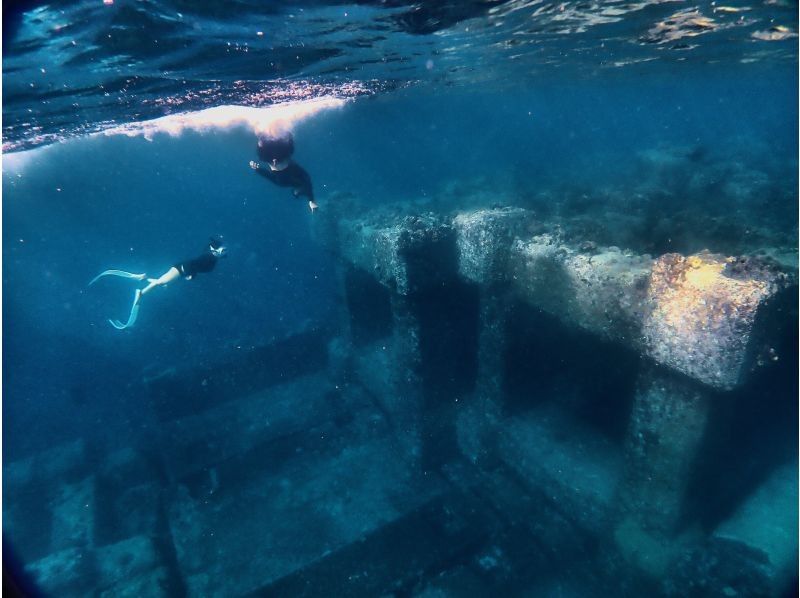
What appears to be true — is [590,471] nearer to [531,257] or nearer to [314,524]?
[531,257]

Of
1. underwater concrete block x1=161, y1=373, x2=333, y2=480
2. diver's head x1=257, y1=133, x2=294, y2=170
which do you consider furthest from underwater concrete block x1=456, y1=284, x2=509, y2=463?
diver's head x1=257, y1=133, x2=294, y2=170

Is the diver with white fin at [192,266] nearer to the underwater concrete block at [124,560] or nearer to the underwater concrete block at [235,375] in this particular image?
the underwater concrete block at [235,375]

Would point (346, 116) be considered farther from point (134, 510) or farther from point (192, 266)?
point (134, 510)

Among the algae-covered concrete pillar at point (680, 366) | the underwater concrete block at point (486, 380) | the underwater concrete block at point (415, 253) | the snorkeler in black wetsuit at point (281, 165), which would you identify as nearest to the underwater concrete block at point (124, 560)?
the underwater concrete block at point (486, 380)

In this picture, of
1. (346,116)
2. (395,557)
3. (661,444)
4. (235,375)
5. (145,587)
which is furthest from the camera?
(346,116)

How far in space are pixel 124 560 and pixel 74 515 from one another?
293 centimetres

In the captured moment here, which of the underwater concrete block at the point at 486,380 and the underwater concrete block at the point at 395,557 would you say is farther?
the underwater concrete block at the point at 486,380

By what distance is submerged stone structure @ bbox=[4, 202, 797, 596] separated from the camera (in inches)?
207

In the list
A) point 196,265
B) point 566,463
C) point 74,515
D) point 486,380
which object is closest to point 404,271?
point 486,380

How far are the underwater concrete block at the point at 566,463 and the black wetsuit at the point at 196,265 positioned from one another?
8.95m

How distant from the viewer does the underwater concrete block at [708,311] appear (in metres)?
4.40

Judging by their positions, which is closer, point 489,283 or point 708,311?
point 708,311

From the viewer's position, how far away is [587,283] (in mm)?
6062

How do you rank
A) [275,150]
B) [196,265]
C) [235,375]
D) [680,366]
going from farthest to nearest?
1. [235,375]
2. [196,265]
3. [275,150]
4. [680,366]
